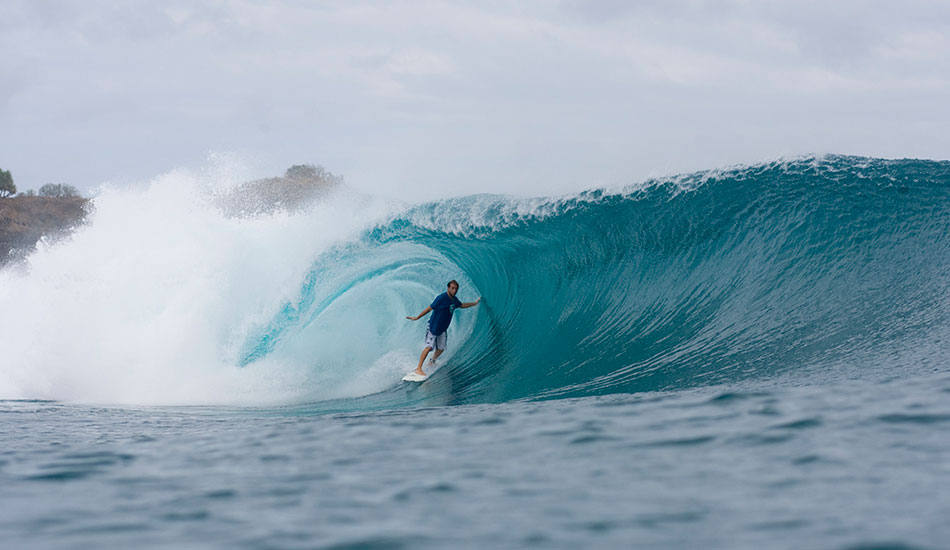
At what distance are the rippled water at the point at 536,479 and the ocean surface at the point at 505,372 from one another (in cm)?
2

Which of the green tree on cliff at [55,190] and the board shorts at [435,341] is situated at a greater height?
the green tree on cliff at [55,190]

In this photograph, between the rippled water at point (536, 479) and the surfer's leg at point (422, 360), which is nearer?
the rippled water at point (536, 479)

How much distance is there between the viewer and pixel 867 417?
18.1ft

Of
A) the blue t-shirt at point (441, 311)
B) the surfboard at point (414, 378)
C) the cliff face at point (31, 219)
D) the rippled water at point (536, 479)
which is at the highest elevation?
the cliff face at point (31, 219)

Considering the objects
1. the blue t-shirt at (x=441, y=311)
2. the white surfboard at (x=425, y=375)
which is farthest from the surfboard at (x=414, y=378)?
the blue t-shirt at (x=441, y=311)

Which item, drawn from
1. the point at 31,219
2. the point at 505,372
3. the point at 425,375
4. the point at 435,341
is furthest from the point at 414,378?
the point at 31,219

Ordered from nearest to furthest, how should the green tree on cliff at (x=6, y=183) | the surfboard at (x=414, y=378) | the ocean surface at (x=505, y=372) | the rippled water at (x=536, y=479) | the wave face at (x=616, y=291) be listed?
the rippled water at (x=536, y=479) → the ocean surface at (x=505, y=372) → the wave face at (x=616, y=291) → the surfboard at (x=414, y=378) → the green tree on cliff at (x=6, y=183)

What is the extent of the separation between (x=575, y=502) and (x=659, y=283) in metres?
7.98

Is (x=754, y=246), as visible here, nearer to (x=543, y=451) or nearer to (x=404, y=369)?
(x=404, y=369)

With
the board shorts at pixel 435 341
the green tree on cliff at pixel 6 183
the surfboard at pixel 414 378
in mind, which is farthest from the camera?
the green tree on cliff at pixel 6 183

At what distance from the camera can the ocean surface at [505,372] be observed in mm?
3975

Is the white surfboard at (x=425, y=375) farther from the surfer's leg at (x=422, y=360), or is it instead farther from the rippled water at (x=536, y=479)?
the rippled water at (x=536, y=479)

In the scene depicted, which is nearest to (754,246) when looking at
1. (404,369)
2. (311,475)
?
(404,369)

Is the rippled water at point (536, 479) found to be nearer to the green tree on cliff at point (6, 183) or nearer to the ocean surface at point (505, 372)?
the ocean surface at point (505, 372)
